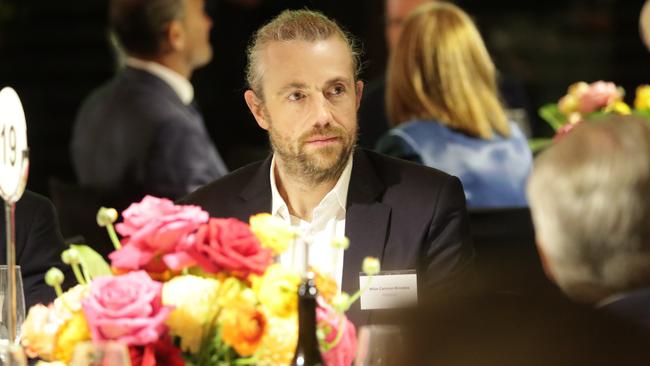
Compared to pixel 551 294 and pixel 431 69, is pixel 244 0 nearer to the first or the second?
pixel 431 69

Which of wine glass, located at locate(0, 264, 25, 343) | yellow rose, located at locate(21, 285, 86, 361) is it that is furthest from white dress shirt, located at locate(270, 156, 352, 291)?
yellow rose, located at locate(21, 285, 86, 361)

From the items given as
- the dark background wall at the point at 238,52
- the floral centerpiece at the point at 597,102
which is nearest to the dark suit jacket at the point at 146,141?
the floral centerpiece at the point at 597,102

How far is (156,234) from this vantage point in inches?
77.7

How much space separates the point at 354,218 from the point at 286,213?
17 centimetres

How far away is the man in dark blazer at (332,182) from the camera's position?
3062mm

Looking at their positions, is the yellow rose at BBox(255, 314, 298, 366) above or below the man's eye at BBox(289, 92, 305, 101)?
below

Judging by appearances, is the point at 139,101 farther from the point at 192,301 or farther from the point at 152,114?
the point at 192,301

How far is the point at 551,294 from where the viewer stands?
5.34ft

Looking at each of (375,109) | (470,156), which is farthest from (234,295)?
(375,109)

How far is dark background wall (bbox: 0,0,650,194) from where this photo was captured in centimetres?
771

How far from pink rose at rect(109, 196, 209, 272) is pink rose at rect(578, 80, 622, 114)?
2.49 meters

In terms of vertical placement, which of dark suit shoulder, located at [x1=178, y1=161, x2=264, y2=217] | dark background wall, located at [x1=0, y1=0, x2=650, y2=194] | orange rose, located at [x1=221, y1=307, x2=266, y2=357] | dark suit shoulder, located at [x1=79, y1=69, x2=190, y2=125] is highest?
orange rose, located at [x1=221, y1=307, x2=266, y2=357]

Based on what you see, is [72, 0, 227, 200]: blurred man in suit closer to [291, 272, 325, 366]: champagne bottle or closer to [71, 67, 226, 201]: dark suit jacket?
[71, 67, 226, 201]: dark suit jacket

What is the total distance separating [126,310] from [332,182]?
133 centimetres
